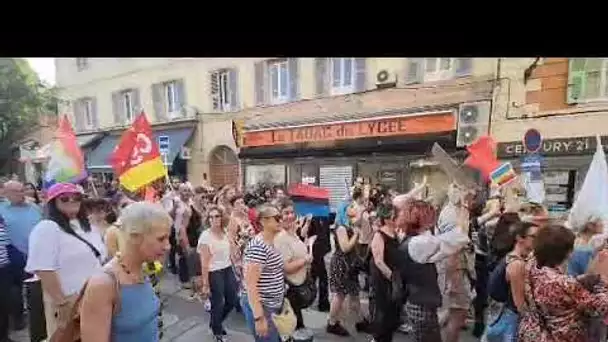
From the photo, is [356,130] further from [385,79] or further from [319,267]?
[319,267]

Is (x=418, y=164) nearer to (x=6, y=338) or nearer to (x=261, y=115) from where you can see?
(x=261, y=115)

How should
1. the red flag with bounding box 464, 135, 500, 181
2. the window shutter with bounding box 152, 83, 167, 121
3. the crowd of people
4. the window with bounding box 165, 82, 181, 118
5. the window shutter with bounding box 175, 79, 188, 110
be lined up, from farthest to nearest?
1. the window shutter with bounding box 152, 83, 167, 121
2. the window with bounding box 165, 82, 181, 118
3. the window shutter with bounding box 175, 79, 188, 110
4. the red flag with bounding box 464, 135, 500, 181
5. the crowd of people

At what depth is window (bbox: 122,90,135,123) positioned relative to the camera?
1279cm

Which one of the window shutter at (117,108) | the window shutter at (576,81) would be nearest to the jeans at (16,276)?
the window shutter at (576,81)

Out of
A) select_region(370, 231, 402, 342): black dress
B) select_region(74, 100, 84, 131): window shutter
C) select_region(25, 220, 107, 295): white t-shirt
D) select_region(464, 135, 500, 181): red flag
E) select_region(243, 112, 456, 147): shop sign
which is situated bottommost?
select_region(370, 231, 402, 342): black dress

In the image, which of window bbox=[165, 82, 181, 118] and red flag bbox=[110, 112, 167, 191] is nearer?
red flag bbox=[110, 112, 167, 191]

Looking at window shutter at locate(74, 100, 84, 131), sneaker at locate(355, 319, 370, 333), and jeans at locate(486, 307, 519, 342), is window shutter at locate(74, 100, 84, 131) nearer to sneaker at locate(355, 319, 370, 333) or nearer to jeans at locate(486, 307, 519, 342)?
sneaker at locate(355, 319, 370, 333)

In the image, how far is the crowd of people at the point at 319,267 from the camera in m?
1.48

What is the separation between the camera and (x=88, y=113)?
14.5 metres

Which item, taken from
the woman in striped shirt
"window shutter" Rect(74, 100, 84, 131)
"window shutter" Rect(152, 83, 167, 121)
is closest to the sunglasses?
the woman in striped shirt

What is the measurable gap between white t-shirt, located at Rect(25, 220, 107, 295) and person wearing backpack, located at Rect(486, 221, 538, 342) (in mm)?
1973

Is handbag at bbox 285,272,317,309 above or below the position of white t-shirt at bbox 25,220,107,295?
below

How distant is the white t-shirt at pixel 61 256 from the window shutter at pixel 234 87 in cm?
852
